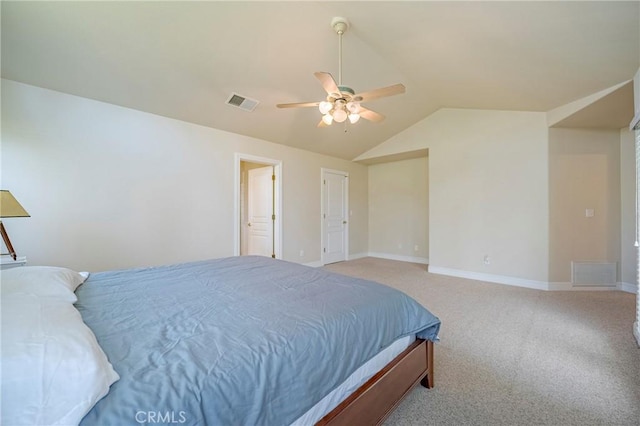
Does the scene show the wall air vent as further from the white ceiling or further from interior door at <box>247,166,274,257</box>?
interior door at <box>247,166,274,257</box>

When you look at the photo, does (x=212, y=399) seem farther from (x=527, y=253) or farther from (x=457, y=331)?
(x=527, y=253)

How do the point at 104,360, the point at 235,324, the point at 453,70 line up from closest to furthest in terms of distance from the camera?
1. the point at 104,360
2. the point at 235,324
3. the point at 453,70

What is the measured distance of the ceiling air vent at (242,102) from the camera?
3.33 meters

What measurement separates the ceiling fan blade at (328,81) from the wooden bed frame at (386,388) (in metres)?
1.99

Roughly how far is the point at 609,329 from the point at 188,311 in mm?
3718

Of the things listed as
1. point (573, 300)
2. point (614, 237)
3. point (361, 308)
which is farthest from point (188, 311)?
point (614, 237)

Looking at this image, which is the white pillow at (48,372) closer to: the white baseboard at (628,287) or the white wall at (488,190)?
the white wall at (488,190)

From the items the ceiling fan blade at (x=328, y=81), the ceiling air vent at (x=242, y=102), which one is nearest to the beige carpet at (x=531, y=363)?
the ceiling fan blade at (x=328, y=81)

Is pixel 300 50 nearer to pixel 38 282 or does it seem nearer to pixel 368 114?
pixel 368 114

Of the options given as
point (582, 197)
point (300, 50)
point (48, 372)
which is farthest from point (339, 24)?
point (582, 197)

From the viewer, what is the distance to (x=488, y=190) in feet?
14.2

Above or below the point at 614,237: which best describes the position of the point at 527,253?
below

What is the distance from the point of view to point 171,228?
3.44 m

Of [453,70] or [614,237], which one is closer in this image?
[453,70]
